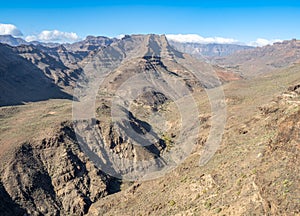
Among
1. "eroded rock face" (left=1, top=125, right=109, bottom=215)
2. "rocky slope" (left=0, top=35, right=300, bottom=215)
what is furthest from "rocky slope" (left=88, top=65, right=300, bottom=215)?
"eroded rock face" (left=1, top=125, right=109, bottom=215)

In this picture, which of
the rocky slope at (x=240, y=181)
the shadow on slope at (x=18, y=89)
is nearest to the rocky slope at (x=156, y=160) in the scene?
the rocky slope at (x=240, y=181)

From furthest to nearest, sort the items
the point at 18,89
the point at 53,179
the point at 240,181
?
1. the point at 18,89
2. the point at 53,179
3. the point at 240,181

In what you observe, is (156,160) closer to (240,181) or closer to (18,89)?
(240,181)

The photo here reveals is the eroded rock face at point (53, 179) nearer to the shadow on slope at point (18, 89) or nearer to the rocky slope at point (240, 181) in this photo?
the rocky slope at point (240, 181)

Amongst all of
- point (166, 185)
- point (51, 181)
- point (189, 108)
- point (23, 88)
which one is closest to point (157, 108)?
point (189, 108)

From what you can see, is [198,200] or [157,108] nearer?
[198,200]

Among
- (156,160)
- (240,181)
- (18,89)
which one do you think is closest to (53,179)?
(156,160)

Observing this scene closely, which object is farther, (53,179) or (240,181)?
(53,179)

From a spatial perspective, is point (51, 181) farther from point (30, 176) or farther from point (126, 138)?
point (126, 138)
